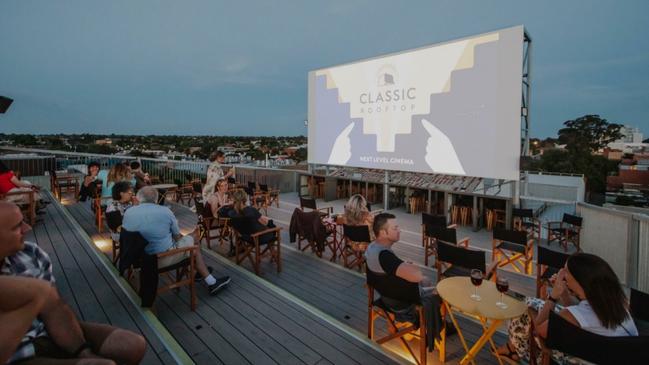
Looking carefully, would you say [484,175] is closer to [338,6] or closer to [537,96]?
[338,6]

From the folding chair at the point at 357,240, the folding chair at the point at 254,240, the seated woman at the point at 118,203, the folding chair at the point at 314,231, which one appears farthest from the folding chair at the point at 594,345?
the seated woman at the point at 118,203

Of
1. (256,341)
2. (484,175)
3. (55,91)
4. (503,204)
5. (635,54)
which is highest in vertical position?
(635,54)

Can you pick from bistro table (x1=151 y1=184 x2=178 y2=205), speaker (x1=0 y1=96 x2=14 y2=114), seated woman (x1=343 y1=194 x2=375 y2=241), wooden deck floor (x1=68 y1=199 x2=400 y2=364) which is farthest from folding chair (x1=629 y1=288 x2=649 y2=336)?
speaker (x1=0 y1=96 x2=14 y2=114)

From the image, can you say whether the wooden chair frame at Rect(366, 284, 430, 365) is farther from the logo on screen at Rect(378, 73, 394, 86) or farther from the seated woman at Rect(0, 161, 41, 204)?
the logo on screen at Rect(378, 73, 394, 86)

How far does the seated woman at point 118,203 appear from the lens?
3962 millimetres

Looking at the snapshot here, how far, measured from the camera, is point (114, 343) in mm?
1555

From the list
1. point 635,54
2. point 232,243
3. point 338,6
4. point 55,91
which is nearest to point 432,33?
point 338,6

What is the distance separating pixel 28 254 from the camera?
148cm

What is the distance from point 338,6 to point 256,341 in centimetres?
4378

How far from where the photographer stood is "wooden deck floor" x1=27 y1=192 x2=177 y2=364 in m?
2.57

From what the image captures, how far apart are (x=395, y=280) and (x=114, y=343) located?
5.76 feet

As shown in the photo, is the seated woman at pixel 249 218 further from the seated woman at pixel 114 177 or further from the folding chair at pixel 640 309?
the folding chair at pixel 640 309

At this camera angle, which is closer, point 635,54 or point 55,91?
point 55,91

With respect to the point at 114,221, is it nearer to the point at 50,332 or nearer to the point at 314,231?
the point at 314,231
